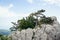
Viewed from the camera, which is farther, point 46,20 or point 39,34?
point 46,20

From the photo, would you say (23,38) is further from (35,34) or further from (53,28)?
(53,28)

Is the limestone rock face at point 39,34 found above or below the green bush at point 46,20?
below

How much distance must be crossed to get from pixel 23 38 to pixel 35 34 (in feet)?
8.07

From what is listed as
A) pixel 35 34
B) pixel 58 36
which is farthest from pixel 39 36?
pixel 58 36

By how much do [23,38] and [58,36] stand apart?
6905mm

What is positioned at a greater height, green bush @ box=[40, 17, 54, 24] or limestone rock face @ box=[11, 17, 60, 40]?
green bush @ box=[40, 17, 54, 24]

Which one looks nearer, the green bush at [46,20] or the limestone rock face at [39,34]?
the limestone rock face at [39,34]

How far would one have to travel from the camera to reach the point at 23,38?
152ft

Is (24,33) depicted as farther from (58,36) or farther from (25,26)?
(58,36)

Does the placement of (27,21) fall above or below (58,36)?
above

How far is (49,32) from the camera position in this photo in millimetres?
46781

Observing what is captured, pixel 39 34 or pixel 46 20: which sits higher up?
pixel 46 20

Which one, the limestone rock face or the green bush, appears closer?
the limestone rock face

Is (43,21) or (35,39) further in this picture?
(43,21)
